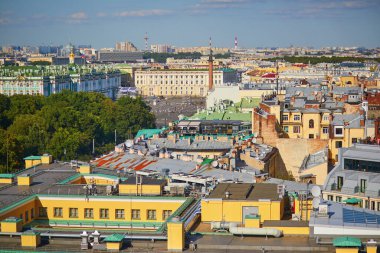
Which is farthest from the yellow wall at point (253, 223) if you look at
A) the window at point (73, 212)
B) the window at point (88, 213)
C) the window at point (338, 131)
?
the window at point (338, 131)

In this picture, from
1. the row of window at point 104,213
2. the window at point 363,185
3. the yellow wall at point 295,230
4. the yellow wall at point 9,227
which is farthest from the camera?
the window at point 363,185

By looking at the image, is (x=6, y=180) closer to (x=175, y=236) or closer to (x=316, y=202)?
(x=175, y=236)

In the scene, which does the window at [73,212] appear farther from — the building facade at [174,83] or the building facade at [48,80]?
the building facade at [174,83]

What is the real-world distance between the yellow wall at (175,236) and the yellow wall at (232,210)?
2405mm

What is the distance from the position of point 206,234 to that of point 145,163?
14.0 meters

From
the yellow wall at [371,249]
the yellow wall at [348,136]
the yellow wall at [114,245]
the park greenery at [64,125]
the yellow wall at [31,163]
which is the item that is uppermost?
the yellow wall at [371,249]

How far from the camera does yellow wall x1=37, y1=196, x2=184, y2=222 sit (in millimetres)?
18109

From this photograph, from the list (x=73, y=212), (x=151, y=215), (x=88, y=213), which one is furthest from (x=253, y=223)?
(x=73, y=212)

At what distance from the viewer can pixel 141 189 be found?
18844 mm

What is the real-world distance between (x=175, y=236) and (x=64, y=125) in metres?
40.3

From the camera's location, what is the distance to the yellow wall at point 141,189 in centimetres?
1881

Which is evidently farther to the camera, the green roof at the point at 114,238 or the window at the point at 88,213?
the window at the point at 88,213

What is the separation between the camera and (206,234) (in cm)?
1480

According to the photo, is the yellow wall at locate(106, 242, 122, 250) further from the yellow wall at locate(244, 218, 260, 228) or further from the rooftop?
the rooftop
